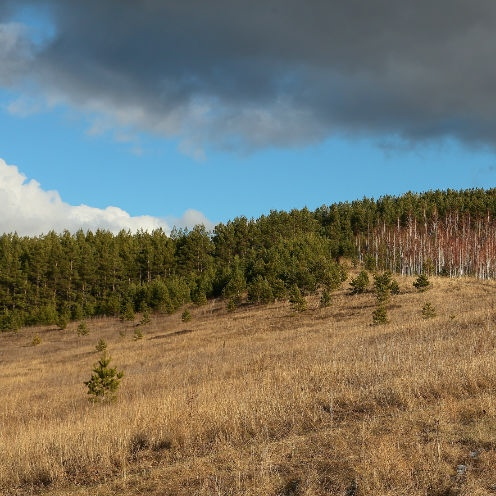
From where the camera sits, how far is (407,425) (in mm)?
6434

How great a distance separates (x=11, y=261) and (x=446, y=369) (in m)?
68.1

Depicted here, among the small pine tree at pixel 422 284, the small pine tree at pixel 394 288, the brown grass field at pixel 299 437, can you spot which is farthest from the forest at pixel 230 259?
the brown grass field at pixel 299 437

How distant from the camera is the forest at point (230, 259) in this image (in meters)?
55.3

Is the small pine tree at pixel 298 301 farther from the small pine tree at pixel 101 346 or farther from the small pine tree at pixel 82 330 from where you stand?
the small pine tree at pixel 82 330

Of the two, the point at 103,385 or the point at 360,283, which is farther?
the point at 360,283

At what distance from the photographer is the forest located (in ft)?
182

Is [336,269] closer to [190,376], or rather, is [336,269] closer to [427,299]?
[427,299]

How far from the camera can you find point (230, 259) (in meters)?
76.9

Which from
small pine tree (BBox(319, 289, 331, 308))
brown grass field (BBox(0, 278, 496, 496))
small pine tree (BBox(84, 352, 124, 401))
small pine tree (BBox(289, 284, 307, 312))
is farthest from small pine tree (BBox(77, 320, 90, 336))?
small pine tree (BBox(84, 352, 124, 401))

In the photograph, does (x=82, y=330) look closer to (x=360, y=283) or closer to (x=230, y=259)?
(x=360, y=283)

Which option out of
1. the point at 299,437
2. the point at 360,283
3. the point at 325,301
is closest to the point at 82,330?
the point at 325,301

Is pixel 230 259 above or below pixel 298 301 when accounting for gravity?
above

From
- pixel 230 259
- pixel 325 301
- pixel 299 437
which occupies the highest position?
pixel 230 259

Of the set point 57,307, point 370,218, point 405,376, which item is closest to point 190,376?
point 405,376
